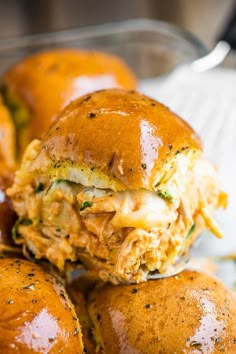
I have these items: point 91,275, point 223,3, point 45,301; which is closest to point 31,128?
point 91,275

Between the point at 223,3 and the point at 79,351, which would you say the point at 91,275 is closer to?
the point at 79,351

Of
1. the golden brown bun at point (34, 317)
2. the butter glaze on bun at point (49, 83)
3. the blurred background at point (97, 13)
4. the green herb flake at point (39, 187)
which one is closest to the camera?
the golden brown bun at point (34, 317)

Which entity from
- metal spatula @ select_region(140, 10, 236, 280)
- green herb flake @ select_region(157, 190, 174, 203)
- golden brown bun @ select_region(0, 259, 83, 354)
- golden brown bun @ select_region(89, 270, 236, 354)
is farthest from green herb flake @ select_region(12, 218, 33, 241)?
metal spatula @ select_region(140, 10, 236, 280)

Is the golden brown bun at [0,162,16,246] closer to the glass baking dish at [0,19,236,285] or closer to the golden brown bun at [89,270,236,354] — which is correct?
the golden brown bun at [89,270,236,354]

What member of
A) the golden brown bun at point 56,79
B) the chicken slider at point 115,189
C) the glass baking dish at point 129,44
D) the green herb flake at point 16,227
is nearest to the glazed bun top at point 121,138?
the chicken slider at point 115,189

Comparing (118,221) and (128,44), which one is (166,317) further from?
(128,44)

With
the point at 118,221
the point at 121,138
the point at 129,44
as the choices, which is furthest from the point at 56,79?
the point at 118,221

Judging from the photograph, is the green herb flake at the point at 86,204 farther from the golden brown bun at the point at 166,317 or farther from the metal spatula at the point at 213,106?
the metal spatula at the point at 213,106
